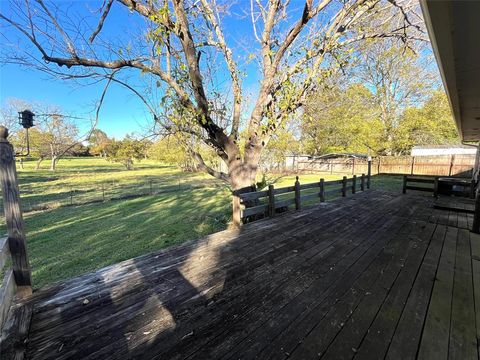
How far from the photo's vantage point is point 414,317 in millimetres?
1966

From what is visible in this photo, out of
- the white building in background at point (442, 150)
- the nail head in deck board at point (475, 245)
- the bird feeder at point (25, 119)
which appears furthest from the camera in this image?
the white building in background at point (442, 150)

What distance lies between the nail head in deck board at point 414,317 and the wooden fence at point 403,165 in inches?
727

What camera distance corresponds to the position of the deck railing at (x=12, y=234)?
83.7 inches

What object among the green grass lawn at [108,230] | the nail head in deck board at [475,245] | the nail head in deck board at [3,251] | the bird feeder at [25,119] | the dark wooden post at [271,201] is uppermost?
the bird feeder at [25,119]

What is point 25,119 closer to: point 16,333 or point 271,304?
point 16,333

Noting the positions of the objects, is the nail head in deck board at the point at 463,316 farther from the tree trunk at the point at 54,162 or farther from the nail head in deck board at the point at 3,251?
the tree trunk at the point at 54,162

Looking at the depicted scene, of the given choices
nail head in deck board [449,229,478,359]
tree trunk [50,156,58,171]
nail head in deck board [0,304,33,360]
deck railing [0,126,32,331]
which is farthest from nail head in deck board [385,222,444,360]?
tree trunk [50,156,58,171]

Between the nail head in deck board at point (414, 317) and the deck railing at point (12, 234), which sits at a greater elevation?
the deck railing at point (12, 234)

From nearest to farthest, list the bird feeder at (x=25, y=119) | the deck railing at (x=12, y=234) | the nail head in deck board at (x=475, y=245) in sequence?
the deck railing at (x=12, y=234) < the bird feeder at (x=25, y=119) < the nail head in deck board at (x=475, y=245)

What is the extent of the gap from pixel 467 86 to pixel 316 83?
2.53m

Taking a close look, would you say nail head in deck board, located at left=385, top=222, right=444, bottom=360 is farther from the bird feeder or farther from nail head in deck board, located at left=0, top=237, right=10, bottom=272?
the bird feeder

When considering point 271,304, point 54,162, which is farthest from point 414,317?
point 54,162

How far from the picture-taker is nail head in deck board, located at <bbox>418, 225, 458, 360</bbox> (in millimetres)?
1635

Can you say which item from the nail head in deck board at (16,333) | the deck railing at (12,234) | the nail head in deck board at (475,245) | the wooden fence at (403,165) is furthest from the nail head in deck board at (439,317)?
the wooden fence at (403,165)
